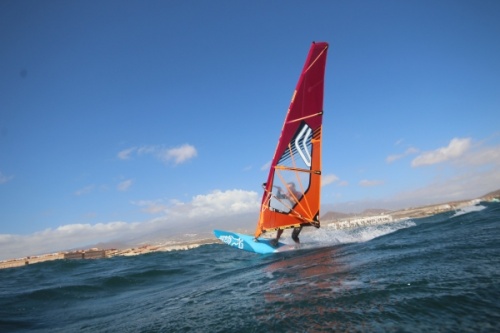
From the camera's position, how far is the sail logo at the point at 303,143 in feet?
48.4

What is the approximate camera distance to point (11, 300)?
8953mm

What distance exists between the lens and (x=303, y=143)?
48.8 feet

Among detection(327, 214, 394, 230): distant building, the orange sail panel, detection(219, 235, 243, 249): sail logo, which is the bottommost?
detection(327, 214, 394, 230): distant building

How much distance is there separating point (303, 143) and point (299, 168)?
137 centimetres

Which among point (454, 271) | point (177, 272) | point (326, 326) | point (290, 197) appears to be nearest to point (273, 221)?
point (290, 197)

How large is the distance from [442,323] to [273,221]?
12225 mm

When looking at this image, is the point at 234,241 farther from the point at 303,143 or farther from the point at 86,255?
the point at 86,255

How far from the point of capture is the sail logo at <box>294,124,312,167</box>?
48.4 feet

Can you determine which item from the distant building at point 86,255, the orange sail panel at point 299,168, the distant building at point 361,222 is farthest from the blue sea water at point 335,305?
the distant building at point 361,222

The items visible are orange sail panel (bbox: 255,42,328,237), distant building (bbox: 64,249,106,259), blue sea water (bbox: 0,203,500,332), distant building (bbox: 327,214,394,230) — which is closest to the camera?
blue sea water (bbox: 0,203,500,332)

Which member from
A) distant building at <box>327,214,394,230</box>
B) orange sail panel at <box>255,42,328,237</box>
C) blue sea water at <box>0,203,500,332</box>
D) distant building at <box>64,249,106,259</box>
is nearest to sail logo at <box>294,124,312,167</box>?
orange sail panel at <box>255,42,328,237</box>

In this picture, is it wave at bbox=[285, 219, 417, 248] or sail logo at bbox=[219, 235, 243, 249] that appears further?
sail logo at bbox=[219, 235, 243, 249]

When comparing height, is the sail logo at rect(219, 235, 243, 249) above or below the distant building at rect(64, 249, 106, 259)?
above

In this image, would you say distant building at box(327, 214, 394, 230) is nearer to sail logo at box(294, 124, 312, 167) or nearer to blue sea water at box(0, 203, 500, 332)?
sail logo at box(294, 124, 312, 167)
